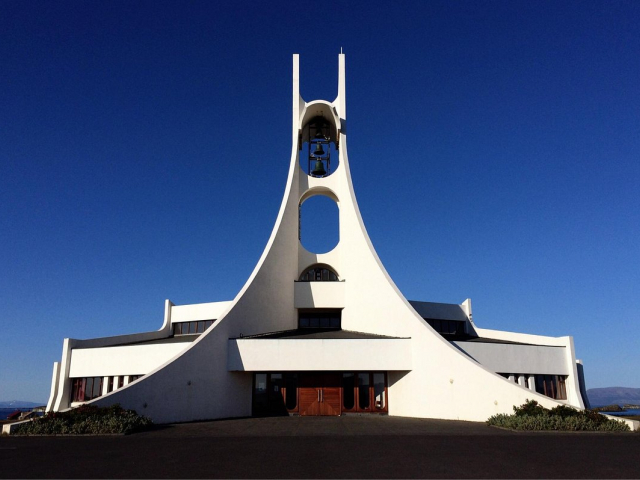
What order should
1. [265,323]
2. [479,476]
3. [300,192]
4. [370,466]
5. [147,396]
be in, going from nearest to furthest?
[479,476] → [370,466] → [147,396] → [265,323] → [300,192]

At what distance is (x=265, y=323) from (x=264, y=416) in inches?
150

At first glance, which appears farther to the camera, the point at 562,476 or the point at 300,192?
the point at 300,192

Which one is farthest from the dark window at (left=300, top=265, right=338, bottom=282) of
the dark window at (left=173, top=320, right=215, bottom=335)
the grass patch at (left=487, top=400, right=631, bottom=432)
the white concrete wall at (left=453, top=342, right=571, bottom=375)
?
the grass patch at (left=487, top=400, right=631, bottom=432)

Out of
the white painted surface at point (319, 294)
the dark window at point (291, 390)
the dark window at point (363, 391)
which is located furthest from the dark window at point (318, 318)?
the dark window at point (363, 391)

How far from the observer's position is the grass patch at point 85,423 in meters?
12.4

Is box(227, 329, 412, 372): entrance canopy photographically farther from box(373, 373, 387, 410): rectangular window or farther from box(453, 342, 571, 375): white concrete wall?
box(453, 342, 571, 375): white concrete wall

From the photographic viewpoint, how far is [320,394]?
1889 cm

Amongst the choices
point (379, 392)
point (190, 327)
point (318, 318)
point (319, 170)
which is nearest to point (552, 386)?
point (379, 392)

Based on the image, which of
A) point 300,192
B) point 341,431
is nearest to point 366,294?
point 300,192

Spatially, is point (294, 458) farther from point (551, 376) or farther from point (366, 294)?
point (551, 376)

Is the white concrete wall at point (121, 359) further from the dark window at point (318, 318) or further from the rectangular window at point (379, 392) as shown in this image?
the rectangular window at point (379, 392)

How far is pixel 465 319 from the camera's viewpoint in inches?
1066

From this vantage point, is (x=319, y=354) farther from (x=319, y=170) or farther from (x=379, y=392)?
(x=319, y=170)

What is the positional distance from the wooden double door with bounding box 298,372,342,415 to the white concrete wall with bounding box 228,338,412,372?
1152 millimetres
